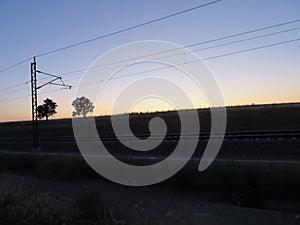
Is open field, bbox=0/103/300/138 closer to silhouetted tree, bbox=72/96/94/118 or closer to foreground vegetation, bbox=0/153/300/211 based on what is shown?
foreground vegetation, bbox=0/153/300/211

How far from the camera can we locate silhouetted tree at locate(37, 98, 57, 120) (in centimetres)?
11956

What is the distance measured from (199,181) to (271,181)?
2.73 m

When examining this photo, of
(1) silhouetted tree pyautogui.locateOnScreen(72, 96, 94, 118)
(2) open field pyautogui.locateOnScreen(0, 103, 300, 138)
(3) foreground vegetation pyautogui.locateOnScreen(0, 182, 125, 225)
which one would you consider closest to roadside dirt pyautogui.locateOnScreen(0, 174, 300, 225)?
(3) foreground vegetation pyautogui.locateOnScreen(0, 182, 125, 225)

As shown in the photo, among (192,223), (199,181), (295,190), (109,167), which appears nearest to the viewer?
(192,223)

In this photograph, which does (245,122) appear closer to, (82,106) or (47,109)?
(82,106)

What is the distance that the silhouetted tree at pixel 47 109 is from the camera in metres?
120

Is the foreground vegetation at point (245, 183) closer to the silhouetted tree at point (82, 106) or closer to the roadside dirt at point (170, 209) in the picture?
the roadside dirt at point (170, 209)

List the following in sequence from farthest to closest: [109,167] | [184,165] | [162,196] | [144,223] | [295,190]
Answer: [109,167]
[184,165]
[162,196]
[295,190]
[144,223]

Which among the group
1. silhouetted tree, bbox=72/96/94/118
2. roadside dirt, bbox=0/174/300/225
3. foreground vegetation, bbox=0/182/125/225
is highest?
silhouetted tree, bbox=72/96/94/118

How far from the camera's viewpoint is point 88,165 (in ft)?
66.0

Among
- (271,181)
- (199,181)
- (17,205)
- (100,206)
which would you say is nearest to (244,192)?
(271,181)

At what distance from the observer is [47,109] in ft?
400

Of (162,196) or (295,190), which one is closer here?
(295,190)

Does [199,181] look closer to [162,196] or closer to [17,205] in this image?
[162,196]
